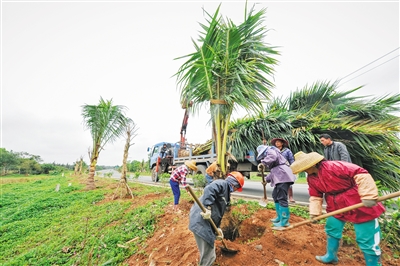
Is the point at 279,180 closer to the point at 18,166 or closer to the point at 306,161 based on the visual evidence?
the point at 306,161

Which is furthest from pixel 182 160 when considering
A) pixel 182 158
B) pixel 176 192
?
pixel 176 192

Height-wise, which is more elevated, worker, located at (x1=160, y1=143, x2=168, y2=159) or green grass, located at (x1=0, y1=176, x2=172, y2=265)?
worker, located at (x1=160, y1=143, x2=168, y2=159)

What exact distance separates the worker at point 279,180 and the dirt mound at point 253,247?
23 centimetres

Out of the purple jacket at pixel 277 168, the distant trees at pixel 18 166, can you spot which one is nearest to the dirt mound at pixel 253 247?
the purple jacket at pixel 277 168

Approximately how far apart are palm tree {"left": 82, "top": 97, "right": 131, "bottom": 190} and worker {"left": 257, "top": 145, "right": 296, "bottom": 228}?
7.79m

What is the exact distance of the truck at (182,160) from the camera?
6.86 meters

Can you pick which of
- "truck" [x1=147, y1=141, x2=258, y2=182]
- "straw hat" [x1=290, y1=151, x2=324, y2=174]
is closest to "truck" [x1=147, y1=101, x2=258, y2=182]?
"truck" [x1=147, y1=141, x2=258, y2=182]

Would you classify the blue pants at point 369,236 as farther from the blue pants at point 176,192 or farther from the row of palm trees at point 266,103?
the blue pants at point 176,192

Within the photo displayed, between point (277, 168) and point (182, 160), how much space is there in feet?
23.6

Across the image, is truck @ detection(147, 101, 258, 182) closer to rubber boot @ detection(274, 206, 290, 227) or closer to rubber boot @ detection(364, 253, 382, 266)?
rubber boot @ detection(274, 206, 290, 227)

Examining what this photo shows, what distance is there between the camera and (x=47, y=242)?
14.2ft

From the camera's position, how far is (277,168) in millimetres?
3268

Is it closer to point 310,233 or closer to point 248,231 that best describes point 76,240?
point 248,231

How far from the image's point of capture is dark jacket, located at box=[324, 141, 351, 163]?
323 cm
